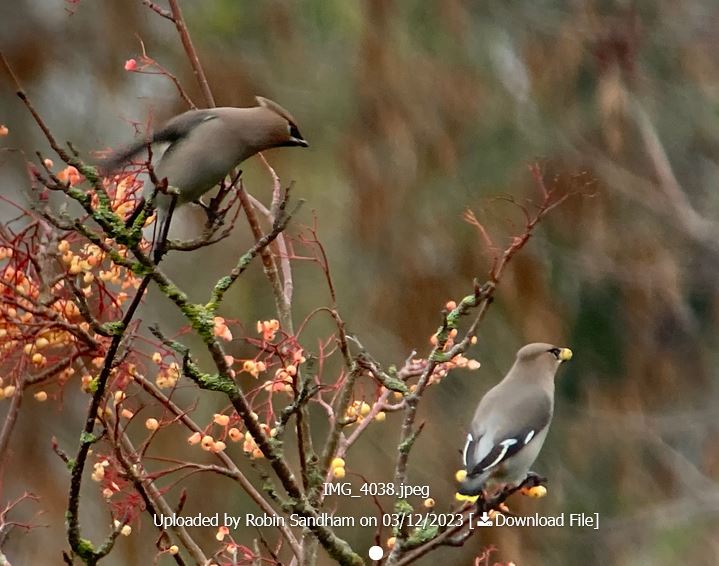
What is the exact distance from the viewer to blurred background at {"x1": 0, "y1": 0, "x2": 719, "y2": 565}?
175 inches

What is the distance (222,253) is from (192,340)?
42cm

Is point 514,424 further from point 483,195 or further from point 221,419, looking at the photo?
point 483,195

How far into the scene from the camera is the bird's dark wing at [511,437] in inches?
74.3

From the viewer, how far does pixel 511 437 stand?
2.07m

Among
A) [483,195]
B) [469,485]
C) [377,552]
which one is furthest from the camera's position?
[483,195]

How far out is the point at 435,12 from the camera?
516 cm

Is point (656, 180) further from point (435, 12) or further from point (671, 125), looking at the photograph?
point (435, 12)

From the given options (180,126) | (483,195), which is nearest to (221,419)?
(180,126)

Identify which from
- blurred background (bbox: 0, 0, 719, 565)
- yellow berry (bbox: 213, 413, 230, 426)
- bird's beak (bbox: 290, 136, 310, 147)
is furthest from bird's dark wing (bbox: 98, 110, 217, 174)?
blurred background (bbox: 0, 0, 719, 565)

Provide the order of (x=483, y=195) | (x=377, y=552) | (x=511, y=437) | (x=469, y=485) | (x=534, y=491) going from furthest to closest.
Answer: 1. (x=483, y=195)
2. (x=511, y=437)
3. (x=469, y=485)
4. (x=534, y=491)
5. (x=377, y=552)

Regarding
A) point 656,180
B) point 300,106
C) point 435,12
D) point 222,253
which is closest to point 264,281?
point 222,253

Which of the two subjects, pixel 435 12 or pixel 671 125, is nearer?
pixel 435 12

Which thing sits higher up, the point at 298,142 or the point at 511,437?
the point at 298,142

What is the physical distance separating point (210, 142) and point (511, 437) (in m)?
0.77
